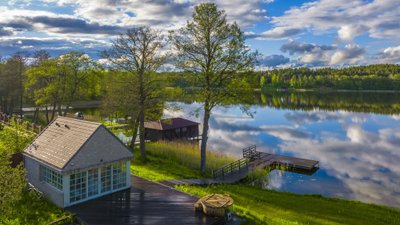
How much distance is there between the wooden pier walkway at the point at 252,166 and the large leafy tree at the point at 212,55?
3888 mm

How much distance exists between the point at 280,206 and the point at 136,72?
59.5ft

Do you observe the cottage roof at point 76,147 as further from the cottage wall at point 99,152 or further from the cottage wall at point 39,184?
the cottage wall at point 39,184

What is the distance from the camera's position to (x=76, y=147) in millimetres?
17266

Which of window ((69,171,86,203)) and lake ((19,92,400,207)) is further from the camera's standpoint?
lake ((19,92,400,207))

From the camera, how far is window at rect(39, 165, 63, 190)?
16844 millimetres

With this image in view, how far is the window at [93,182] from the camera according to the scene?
17.4 metres

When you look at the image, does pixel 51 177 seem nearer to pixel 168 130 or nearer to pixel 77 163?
pixel 77 163

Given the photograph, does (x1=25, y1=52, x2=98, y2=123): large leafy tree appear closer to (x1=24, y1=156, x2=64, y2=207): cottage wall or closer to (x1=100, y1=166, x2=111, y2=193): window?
(x1=24, y1=156, x2=64, y2=207): cottage wall

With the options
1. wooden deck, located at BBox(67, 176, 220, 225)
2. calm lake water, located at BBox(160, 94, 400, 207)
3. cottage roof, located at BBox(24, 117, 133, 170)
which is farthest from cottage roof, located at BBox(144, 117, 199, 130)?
wooden deck, located at BBox(67, 176, 220, 225)

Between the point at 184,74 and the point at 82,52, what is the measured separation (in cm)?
2333

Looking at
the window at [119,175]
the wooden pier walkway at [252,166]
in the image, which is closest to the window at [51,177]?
the window at [119,175]

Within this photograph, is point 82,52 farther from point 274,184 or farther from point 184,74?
point 274,184

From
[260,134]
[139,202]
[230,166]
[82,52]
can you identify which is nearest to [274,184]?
[230,166]

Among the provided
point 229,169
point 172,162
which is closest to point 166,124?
point 172,162
